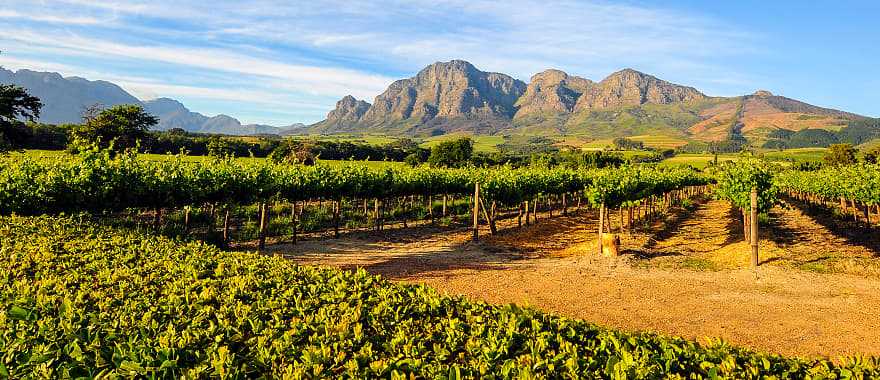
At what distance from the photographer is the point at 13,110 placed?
3534 cm

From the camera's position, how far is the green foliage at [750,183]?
700 inches

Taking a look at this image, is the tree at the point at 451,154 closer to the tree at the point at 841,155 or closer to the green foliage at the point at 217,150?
the green foliage at the point at 217,150

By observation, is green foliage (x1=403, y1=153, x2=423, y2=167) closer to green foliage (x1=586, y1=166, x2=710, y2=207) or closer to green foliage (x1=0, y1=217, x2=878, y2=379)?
green foliage (x1=586, y1=166, x2=710, y2=207)

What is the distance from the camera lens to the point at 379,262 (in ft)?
53.6

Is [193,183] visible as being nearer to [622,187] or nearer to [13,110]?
[622,187]

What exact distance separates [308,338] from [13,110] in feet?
146

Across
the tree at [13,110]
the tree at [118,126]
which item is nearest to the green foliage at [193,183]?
the tree at [13,110]

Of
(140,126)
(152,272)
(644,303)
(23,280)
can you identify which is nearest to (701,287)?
(644,303)

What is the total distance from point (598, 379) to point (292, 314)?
2.32 metres

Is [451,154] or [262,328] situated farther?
[451,154]

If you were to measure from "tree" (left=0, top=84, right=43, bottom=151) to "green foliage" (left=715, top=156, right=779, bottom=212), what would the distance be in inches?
1724

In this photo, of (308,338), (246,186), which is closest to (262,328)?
(308,338)

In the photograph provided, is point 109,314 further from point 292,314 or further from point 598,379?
point 598,379

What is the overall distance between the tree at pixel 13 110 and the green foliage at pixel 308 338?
40310mm
